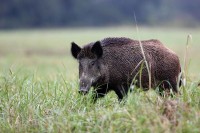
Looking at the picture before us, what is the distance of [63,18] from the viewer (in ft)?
243

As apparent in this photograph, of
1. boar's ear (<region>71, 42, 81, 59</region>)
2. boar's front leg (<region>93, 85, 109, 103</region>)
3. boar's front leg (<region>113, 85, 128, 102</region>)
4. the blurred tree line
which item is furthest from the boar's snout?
the blurred tree line

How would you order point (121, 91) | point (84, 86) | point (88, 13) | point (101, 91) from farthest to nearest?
point (88, 13) → point (101, 91) → point (121, 91) → point (84, 86)

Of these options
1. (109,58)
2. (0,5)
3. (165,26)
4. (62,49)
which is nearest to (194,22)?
(165,26)

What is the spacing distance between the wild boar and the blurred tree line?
63.3 meters

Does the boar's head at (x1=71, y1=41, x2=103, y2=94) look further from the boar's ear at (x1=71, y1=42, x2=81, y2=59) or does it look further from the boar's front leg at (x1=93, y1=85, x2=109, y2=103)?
the boar's front leg at (x1=93, y1=85, x2=109, y2=103)

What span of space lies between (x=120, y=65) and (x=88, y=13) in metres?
70.8

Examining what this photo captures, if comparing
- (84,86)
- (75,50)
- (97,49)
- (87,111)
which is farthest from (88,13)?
(87,111)

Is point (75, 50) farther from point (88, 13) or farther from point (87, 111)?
point (88, 13)

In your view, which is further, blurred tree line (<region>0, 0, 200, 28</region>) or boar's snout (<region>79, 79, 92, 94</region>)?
blurred tree line (<region>0, 0, 200, 28</region>)

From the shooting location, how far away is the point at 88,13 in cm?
7750

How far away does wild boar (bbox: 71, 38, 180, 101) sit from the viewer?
6910mm

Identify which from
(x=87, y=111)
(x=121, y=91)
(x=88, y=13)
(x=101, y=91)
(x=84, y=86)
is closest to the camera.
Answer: (x=87, y=111)

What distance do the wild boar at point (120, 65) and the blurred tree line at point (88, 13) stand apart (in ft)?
208

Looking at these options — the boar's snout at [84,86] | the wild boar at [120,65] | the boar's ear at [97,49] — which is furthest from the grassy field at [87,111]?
the boar's ear at [97,49]
